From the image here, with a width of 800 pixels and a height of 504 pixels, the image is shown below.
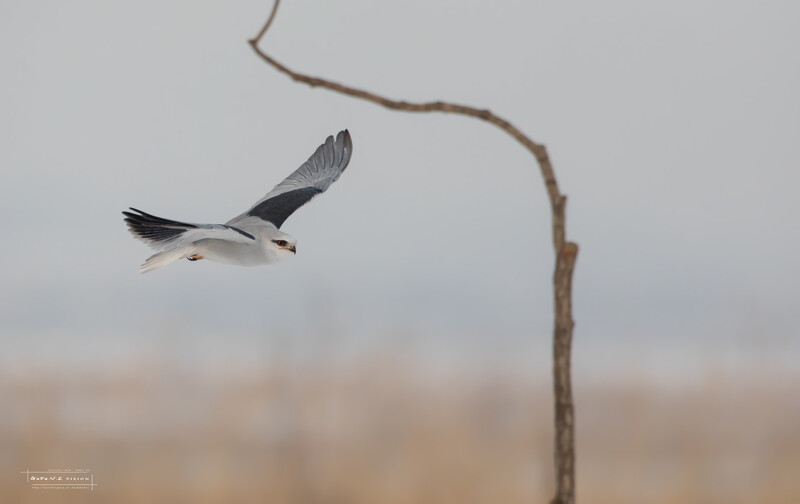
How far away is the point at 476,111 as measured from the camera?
4.88ft

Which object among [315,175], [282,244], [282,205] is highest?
[315,175]

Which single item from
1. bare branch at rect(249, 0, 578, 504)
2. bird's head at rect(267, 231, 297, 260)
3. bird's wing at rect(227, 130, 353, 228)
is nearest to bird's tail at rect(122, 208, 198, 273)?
bird's head at rect(267, 231, 297, 260)

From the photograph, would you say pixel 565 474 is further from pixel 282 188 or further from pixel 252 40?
pixel 282 188

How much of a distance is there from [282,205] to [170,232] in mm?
→ 798

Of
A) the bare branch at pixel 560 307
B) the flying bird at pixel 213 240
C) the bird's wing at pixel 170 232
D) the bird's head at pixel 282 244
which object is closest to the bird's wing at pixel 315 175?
the flying bird at pixel 213 240

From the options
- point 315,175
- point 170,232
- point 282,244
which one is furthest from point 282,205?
point 170,232

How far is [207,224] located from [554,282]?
76cm

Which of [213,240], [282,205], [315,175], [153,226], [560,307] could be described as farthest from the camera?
[315,175]

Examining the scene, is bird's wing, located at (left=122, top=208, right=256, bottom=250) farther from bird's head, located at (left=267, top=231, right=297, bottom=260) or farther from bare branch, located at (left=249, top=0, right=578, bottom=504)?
bare branch, located at (left=249, top=0, right=578, bottom=504)

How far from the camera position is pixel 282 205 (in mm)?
2631

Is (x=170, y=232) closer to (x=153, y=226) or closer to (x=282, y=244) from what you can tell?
(x=153, y=226)

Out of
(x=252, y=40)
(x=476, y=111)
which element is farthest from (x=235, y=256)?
(x=476, y=111)

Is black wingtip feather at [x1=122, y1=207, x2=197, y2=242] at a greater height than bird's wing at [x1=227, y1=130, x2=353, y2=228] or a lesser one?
lesser

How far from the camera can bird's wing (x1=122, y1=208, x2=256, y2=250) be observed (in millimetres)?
1808
